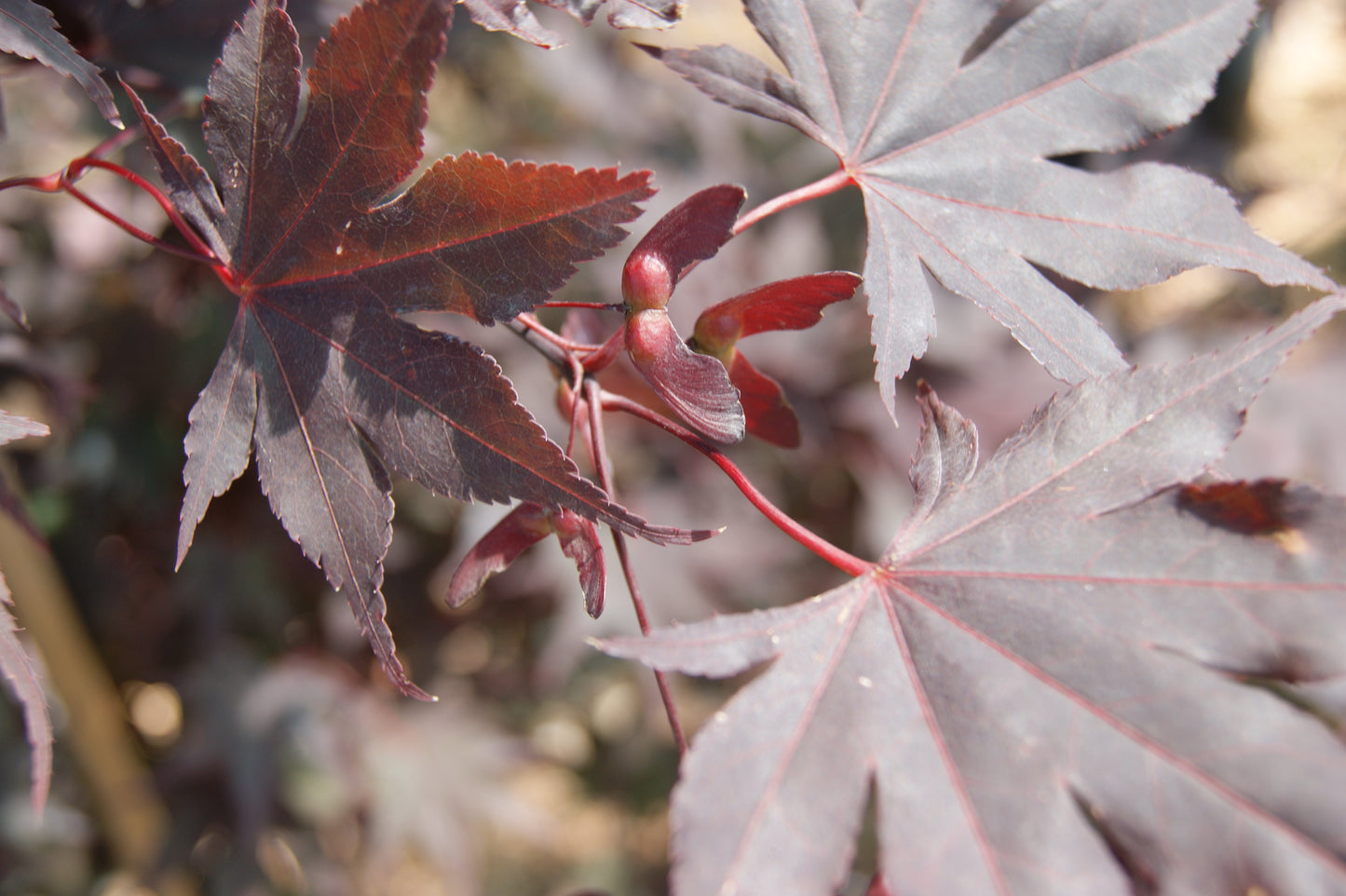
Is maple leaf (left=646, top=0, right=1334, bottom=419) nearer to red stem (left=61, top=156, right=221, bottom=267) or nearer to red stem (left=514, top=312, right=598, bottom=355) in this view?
red stem (left=514, top=312, right=598, bottom=355)

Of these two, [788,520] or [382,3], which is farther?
[788,520]

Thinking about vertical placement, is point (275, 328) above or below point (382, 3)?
below

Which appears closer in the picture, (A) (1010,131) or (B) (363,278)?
(B) (363,278)

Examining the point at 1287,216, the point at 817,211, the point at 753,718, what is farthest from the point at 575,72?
the point at 1287,216

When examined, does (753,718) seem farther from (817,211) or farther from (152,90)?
(817,211)

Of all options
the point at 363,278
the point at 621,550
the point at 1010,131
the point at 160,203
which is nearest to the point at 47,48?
the point at 160,203

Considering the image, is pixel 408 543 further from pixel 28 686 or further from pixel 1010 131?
pixel 1010 131

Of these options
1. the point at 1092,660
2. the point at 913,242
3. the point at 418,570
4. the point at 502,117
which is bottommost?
the point at 418,570
